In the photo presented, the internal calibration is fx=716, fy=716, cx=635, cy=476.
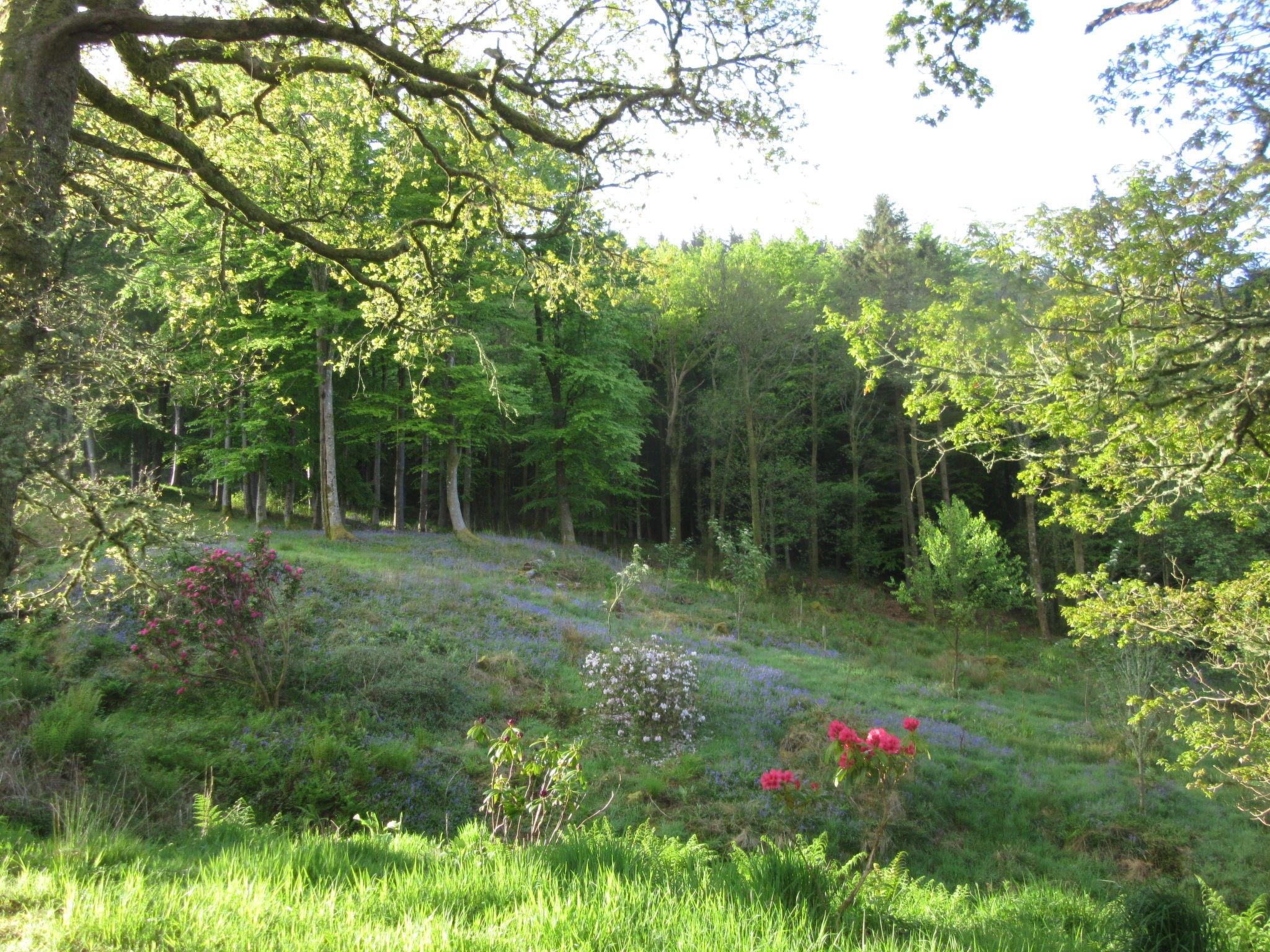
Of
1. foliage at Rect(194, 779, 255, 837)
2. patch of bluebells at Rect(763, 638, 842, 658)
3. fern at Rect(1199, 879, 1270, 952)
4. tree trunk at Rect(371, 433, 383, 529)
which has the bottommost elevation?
patch of bluebells at Rect(763, 638, 842, 658)

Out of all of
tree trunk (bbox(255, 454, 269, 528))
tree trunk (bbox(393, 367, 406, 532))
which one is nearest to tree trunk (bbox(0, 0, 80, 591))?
tree trunk (bbox(255, 454, 269, 528))

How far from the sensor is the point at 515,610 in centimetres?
1473

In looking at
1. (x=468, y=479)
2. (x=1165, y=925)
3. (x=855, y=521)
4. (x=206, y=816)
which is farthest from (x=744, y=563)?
(x=206, y=816)

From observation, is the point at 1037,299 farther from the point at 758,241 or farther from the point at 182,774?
the point at 758,241

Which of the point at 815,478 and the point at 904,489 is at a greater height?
the point at 815,478

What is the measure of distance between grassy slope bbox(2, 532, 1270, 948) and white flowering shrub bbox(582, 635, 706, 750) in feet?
1.35

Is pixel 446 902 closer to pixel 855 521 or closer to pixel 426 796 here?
pixel 426 796

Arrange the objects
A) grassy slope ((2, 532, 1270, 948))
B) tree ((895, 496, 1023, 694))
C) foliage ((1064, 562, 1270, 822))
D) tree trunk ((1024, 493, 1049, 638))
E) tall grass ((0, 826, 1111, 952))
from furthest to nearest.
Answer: tree trunk ((1024, 493, 1049, 638))
tree ((895, 496, 1023, 694))
grassy slope ((2, 532, 1270, 948))
foliage ((1064, 562, 1270, 822))
tall grass ((0, 826, 1111, 952))

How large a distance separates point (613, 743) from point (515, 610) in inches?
199

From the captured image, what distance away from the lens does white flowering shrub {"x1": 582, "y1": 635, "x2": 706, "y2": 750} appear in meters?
10.7

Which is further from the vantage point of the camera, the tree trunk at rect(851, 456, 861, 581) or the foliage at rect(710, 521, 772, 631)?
the tree trunk at rect(851, 456, 861, 581)

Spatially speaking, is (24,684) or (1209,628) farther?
(24,684)

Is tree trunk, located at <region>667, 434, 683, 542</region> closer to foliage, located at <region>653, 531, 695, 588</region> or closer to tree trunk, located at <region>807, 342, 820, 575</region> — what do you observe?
foliage, located at <region>653, 531, 695, 588</region>

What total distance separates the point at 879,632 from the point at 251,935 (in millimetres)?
23911
